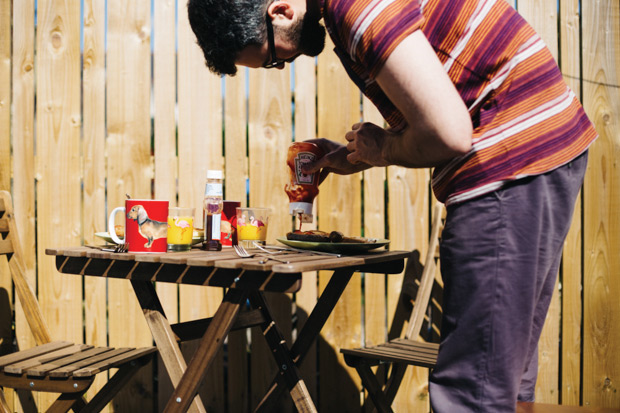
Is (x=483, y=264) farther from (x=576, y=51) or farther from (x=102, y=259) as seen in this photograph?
(x=576, y=51)

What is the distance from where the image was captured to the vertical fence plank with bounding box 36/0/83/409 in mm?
2967

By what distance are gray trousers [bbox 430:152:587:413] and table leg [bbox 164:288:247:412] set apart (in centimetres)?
62

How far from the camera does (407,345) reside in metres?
2.57

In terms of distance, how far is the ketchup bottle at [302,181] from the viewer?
6.95ft

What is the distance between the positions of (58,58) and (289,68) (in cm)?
120

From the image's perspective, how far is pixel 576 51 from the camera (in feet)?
9.77

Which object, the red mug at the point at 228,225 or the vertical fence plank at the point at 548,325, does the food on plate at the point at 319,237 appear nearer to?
the red mug at the point at 228,225

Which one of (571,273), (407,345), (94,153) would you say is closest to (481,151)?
(407,345)

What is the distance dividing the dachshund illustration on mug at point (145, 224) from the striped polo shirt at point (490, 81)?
85 centimetres

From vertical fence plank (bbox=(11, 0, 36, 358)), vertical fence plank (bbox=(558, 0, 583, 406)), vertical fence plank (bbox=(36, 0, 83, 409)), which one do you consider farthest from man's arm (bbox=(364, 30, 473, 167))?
vertical fence plank (bbox=(11, 0, 36, 358))

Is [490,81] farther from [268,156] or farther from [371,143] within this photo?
[268,156]

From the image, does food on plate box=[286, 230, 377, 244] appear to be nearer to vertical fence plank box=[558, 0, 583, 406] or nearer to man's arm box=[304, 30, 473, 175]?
man's arm box=[304, 30, 473, 175]

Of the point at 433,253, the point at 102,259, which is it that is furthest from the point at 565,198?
the point at 433,253

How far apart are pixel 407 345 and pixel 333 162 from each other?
98cm
